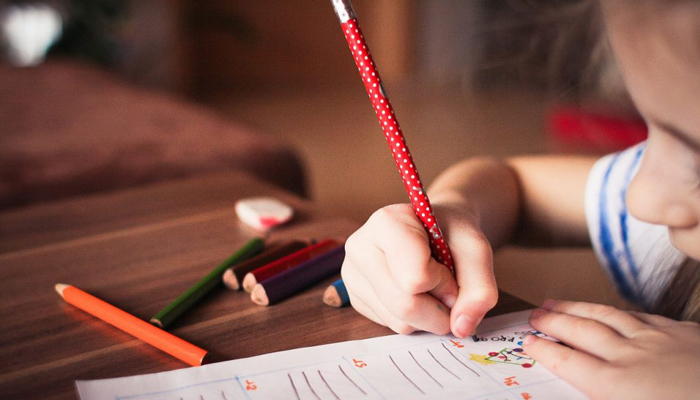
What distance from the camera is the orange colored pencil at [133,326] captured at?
0.38m

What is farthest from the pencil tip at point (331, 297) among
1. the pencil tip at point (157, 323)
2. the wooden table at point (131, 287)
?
the pencil tip at point (157, 323)

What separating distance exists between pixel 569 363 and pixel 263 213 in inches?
13.4

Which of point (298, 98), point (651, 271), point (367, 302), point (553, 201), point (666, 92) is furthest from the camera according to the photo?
point (298, 98)

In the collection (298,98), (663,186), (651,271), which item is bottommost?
(651,271)

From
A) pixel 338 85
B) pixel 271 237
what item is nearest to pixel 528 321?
pixel 271 237

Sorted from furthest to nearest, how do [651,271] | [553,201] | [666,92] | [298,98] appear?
[298,98]
[553,201]
[651,271]
[666,92]

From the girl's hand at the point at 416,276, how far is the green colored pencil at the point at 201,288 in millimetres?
124

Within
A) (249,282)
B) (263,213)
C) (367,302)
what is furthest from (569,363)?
(263,213)

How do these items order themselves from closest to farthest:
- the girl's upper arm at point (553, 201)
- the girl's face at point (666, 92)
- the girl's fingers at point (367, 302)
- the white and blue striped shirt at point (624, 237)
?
the girl's face at point (666, 92)
the girl's fingers at point (367, 302)
the white and blue striped shirt at point (624, 237)
the girl's upper arm at point (553, 201)

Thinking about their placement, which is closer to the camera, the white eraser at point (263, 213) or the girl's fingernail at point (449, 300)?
the girl's fingernail at point (449, 300)

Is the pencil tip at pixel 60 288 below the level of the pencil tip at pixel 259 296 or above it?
above

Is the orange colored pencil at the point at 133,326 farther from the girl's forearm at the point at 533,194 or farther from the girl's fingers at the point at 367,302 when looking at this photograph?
the girl's forearm at the point at 533,194

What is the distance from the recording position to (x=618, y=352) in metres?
0.36

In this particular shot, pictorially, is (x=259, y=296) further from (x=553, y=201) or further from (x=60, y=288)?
(x=553, y=201)
